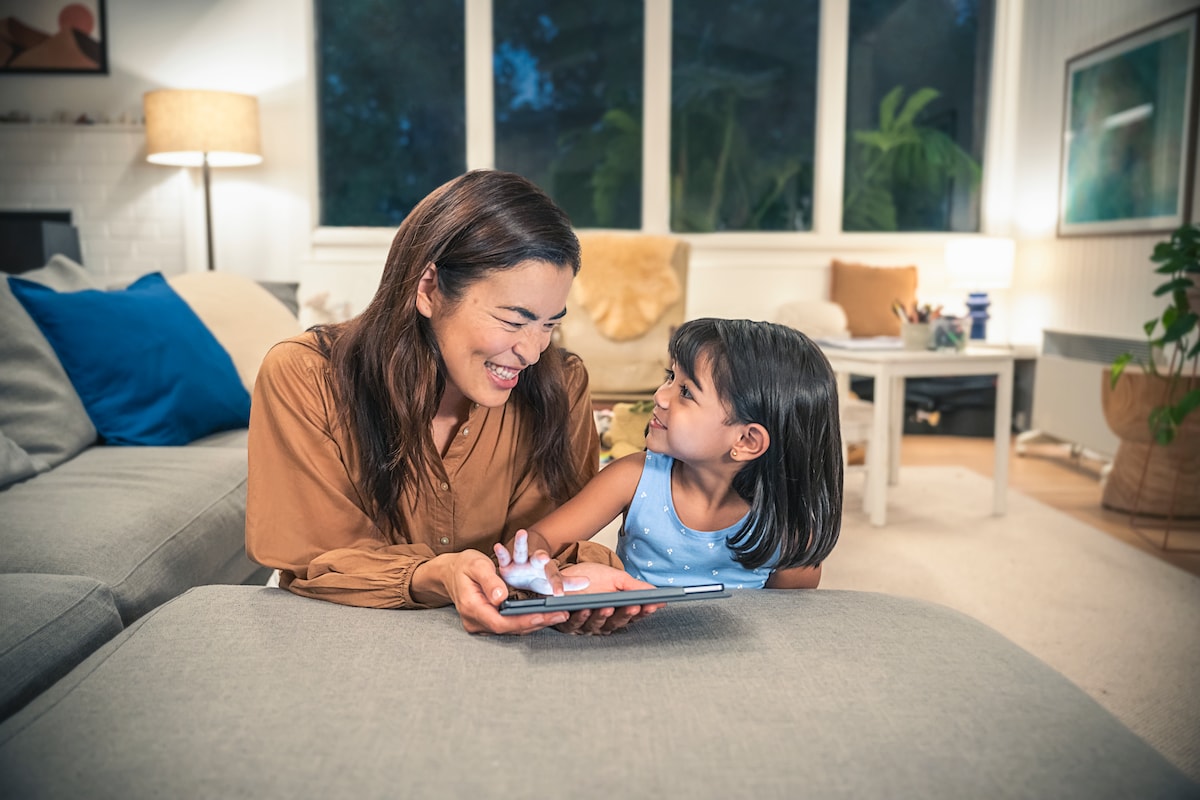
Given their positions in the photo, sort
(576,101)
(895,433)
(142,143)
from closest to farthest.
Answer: (895,433), (142,143), (576,101)

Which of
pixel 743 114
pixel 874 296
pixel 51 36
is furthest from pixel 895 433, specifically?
pixel 51 36

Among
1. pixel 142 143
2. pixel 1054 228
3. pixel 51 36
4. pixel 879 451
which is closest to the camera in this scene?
pixel 879 451

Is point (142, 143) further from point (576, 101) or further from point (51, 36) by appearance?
point (576, 101)

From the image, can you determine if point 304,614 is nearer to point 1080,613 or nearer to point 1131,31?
point 1080,613

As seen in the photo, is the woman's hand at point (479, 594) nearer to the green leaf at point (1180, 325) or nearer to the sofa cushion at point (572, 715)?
the sofa cushion at point (572, 715)

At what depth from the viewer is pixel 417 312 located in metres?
1.26

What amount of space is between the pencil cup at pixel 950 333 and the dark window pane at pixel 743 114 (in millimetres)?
2157

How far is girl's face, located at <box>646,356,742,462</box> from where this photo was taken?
1266 millimetres

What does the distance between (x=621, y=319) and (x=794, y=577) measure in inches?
119

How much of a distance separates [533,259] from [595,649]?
50 centimetres

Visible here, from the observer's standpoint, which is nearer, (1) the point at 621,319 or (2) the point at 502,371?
(2) the point at 502,371

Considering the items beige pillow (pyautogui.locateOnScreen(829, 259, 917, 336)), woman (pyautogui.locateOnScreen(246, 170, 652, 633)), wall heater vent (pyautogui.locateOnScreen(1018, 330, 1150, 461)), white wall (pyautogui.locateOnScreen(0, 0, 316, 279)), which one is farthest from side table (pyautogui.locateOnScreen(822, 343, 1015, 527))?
white wall (pyautogui.locateOnScreen(0, 0, 316, 279))

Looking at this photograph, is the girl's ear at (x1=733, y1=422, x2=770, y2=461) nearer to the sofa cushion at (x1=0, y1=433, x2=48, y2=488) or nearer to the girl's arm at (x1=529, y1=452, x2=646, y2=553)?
the girl's arm at (x1=529, y1=452, x2=646, y2=553)

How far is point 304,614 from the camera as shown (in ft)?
3.43
